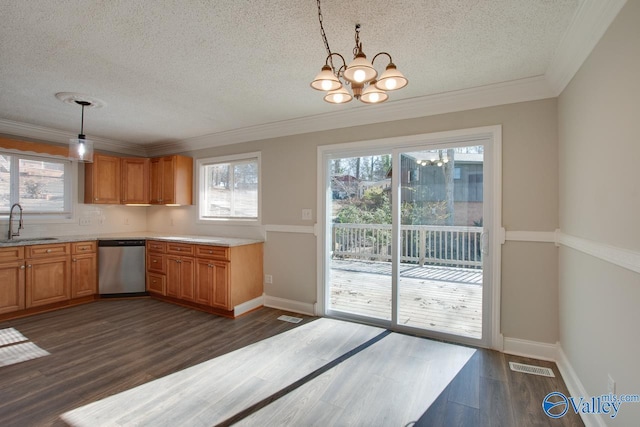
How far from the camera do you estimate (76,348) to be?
2912 mm

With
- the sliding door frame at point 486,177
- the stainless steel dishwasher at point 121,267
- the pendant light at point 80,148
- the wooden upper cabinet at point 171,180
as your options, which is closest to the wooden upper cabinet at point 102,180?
the wooden upper cabinet at point 171,180

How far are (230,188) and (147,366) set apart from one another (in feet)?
9.04

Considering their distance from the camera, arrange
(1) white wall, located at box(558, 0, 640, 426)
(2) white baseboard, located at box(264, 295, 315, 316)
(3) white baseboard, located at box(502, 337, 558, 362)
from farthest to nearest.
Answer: (2) white baseboard, located at box(264, 295, 315, 316), (3) white baseboard, located at box(502, 337, 558, 362), (1) white wall, located at box(558, 0, 640, 426)

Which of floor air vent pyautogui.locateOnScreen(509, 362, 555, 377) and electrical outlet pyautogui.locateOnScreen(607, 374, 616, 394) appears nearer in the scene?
electrical outlet pyautogui.locateOnScreen(607, 374, 616, 394)

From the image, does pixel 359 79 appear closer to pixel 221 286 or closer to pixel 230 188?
pixel 221 286

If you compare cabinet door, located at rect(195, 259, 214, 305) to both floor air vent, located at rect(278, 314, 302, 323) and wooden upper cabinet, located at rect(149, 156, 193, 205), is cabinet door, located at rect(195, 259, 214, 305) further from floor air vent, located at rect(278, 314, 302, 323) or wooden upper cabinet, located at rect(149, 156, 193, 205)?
wooden upper cabinet, located at rect(149, 156, 193, 205)

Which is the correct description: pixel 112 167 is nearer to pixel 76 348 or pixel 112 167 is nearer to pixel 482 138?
pixel 76 348

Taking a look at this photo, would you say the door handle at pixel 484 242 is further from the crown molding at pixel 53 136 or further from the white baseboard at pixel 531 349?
the crown molding at pixel 53 136

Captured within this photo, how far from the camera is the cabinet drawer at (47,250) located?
3.83 metres

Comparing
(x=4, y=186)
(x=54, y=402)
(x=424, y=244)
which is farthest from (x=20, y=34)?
(x=424, y=244)

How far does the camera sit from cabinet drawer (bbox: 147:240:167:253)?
14.7 ft

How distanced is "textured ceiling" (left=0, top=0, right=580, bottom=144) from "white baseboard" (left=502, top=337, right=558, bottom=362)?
238 cm

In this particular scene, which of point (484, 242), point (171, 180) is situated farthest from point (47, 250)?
point (484, 242)

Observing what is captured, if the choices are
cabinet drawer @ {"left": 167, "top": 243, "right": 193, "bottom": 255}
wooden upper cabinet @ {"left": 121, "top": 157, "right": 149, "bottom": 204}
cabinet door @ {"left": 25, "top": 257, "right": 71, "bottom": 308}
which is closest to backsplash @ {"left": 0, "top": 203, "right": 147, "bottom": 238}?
wooden upper cabinet @ {"left": 121, "top": 157, "right": 149, "bottom": 204}
